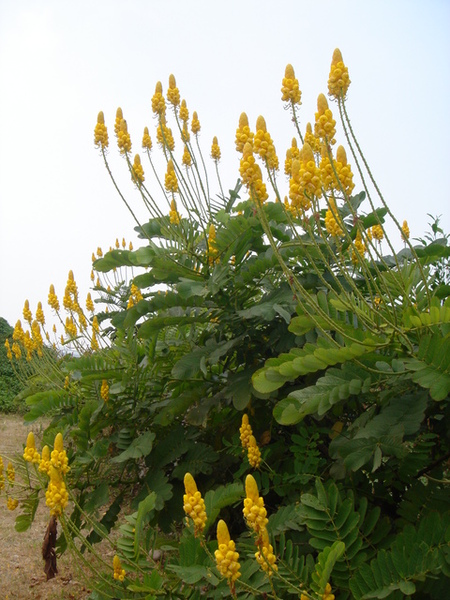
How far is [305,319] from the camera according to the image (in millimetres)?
1840

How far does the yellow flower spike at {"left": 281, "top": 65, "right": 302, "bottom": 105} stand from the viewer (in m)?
1.93

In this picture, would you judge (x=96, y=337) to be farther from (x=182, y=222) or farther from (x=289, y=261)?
(x=289, y=261)

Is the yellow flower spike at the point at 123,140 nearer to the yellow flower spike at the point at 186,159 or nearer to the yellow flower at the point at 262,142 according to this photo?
the yellow flower spike at the point at 186,159

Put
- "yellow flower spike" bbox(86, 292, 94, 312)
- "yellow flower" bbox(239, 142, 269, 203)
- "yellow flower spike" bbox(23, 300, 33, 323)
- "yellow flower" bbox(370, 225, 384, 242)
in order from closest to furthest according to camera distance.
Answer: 1. "yellow flower" bbox(239, 142, 269, 203)
2. "yellow flower" bbox(370, 225, 384, 242)
3. "yellow flower spike" bbox(23, 300, 33, 323)
4. "yellow flower spike" bbox(86, 292, 94, 312)

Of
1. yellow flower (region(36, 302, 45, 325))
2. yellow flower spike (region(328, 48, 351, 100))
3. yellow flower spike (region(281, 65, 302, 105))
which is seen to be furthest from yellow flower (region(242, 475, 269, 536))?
yellow flower (region(36, 302, 45, 325))

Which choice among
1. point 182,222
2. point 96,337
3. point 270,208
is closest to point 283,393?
point 270,208

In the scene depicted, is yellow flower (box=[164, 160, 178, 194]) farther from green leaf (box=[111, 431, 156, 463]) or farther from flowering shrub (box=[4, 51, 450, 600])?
green leaf (box=[111, 431, 156, 463])

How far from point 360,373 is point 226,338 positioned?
1.02 metres

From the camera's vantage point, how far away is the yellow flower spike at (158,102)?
286 centimetres

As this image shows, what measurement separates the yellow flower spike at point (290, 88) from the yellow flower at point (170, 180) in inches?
41.5

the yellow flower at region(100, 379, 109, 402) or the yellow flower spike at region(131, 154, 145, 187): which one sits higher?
the yellow flower spike at region(131, 154, 145, 187)

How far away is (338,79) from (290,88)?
24 cm

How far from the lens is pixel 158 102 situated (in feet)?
9.40

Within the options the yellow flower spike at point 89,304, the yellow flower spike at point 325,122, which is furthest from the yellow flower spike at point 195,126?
the yellow flower spike at point 89,304
